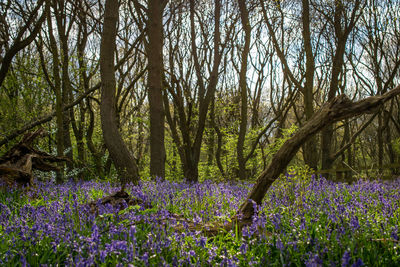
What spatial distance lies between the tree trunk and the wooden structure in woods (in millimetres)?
1348

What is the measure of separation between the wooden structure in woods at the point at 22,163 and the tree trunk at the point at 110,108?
135cm

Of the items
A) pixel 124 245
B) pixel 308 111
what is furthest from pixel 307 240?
pixel 308 111

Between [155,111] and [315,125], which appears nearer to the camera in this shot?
[315,125]

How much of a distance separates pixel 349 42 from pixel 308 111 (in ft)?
34.4

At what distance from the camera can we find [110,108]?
23.4 feet

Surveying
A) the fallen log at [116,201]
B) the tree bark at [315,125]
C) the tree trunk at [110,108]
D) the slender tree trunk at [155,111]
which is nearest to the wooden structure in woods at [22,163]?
the tree trunk at [110,108]

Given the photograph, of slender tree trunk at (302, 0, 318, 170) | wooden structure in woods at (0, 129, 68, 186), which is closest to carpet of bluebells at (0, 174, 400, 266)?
wooden structure in woods at (0, 129, 68, 186)

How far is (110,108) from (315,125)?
4895 mm

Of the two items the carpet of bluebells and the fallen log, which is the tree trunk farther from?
the carpet of bluebells

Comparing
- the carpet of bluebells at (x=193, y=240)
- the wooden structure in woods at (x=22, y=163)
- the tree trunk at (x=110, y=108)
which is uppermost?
the tree trunk at (x=110, y=108)

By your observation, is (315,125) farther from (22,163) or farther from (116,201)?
(22,163)

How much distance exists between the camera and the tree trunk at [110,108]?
277 inches

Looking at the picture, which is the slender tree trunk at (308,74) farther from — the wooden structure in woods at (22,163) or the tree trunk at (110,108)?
the wooden structure in woods at (22,163)

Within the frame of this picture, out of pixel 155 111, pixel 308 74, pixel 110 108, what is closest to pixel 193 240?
pixel 110 108
